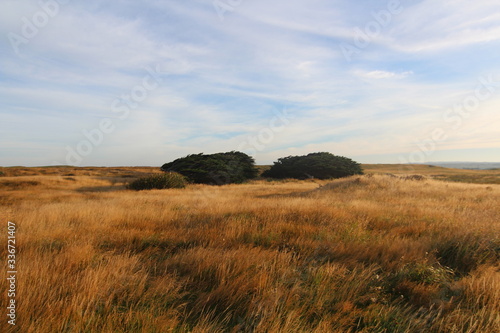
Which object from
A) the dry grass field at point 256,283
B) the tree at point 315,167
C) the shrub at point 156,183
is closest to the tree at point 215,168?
the tree at point 315,167

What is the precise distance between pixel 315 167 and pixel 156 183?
89.3 feet

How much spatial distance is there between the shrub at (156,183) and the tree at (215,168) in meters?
8.98

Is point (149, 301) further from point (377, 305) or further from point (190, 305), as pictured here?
point (377, 305)

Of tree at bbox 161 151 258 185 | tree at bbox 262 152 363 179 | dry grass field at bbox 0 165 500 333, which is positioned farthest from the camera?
tree at bbox 262 152 363 179

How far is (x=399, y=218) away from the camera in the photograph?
23.3 ft

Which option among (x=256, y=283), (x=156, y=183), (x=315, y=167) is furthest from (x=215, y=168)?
(x=256, y=283)

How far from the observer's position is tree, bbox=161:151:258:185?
33534 millimetres

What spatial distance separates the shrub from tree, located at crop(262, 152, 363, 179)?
24331mm

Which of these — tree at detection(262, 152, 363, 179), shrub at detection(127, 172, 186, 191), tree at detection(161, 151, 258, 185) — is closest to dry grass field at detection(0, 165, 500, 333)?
shrub at detection(127, 172, 186, 191)

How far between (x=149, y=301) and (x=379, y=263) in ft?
10.5

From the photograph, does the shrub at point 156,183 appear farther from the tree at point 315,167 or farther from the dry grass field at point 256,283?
the tree at point 315,167

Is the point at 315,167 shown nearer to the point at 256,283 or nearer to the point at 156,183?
the point at 156,183

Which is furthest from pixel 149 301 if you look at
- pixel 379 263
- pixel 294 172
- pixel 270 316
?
pixel 294 172

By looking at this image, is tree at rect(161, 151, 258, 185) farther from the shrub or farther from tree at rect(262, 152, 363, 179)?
the shrub
